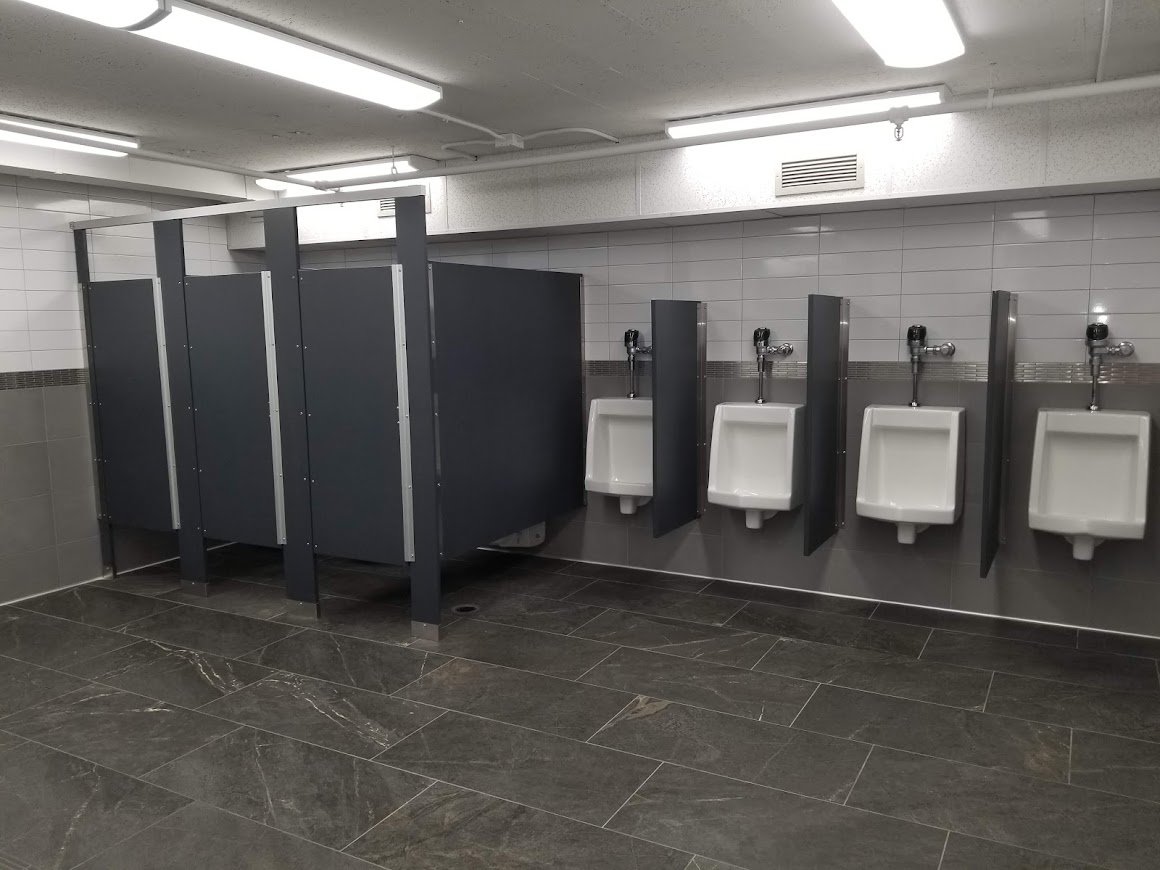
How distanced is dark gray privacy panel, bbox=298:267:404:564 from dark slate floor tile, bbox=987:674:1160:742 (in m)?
2.66

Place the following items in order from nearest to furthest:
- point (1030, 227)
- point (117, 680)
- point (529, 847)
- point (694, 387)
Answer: point (529, 847), point (117, 680), point (1030, 227), point (694, 387)

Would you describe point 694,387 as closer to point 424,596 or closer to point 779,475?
point 779,475

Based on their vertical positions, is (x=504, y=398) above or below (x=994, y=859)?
above

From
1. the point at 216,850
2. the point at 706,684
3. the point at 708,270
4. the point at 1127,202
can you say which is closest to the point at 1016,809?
the point at 706,684

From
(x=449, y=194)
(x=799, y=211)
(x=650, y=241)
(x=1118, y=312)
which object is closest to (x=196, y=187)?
(x=449, y=194)

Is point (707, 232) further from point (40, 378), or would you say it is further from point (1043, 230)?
point (40, 378)

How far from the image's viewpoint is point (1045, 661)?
12.3ft

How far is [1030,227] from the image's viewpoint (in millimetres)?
4066

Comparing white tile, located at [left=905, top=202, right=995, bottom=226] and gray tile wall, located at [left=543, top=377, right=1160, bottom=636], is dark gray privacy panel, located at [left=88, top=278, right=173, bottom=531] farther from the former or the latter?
white tile, located at [left=905, top=202, right=995, bottom=226]

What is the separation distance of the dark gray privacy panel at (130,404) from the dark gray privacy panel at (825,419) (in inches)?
136

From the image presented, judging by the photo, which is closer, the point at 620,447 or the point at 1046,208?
Answer: the point at 1046,208

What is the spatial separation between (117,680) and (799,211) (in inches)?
151

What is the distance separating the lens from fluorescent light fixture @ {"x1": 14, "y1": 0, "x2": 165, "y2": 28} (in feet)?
8.04

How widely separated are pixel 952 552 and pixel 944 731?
1.45 meters
